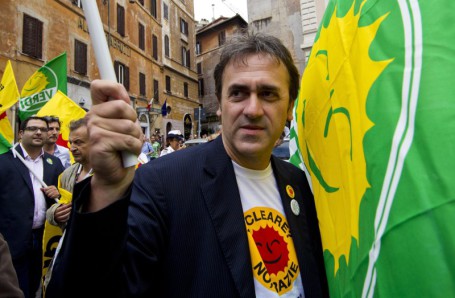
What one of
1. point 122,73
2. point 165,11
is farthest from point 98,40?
point 165,11

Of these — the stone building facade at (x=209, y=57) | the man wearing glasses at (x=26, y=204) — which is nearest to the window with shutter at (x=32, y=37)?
the man wearing glasses at (x=26, y=204)

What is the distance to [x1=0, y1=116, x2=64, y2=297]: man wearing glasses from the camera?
3.26 meters

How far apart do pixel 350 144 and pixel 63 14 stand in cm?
1665

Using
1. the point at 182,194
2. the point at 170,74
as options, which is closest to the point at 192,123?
the point at 170,74

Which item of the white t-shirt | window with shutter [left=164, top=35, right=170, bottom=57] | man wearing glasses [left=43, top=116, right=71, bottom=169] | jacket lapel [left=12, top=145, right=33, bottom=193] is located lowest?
the white t-shirt

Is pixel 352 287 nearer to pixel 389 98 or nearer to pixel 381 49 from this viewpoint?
pixel 389 98

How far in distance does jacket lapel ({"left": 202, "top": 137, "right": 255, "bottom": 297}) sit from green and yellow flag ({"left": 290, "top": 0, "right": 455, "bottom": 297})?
0.36 meters

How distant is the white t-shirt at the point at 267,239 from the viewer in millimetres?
1316

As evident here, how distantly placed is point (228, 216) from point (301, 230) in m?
0.35

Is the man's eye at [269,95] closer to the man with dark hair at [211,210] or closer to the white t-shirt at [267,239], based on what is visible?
the man with dark hair at [211,210]

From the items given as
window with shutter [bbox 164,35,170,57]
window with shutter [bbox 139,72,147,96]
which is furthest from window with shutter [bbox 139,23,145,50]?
window with shutter [bbox 164,35,170,57]

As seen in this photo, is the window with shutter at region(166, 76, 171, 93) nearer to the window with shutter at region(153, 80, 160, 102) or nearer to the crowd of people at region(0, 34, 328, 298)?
the window with shutter at region(153, 80, 160, 102)

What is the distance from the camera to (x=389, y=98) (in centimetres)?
105

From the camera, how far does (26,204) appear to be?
3334mm
